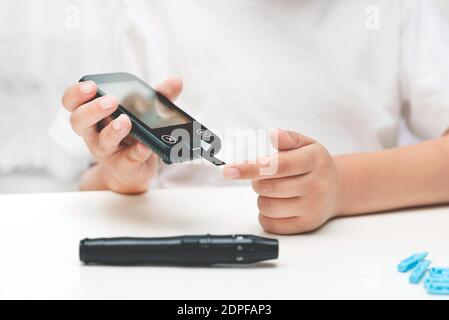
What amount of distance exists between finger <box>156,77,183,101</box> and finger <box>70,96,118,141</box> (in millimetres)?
91

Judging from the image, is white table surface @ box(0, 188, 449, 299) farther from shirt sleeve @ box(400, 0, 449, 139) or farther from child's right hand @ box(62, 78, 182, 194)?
shirt sleeve @ box(400, 0, 449, 139)

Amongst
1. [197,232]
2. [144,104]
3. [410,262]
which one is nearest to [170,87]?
[144,104]

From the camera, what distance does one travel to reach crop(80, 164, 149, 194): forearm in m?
0.70

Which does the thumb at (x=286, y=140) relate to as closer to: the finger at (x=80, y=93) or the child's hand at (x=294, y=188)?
the child's hand at (x=294, y=188)

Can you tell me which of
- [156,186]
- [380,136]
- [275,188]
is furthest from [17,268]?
[380,136]

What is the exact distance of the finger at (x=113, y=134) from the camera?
1.87 ft

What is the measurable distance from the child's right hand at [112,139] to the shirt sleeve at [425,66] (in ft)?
1.00

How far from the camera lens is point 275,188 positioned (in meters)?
0.58

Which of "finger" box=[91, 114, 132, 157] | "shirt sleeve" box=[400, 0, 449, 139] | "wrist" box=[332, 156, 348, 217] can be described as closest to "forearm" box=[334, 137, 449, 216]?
"wrist" box=[332, 156, 348, 217]

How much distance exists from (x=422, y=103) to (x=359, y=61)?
0.09 m

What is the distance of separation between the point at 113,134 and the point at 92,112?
3 centimetres

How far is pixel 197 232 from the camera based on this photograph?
584mm
